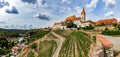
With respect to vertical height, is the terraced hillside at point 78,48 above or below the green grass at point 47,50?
above

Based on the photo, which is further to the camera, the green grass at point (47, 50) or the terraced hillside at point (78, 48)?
the green grass at point (47, 50)

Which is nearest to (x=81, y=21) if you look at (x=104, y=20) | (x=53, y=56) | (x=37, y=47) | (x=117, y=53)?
(x=104, y=20)

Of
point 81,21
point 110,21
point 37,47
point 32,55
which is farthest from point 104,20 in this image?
point 32,55

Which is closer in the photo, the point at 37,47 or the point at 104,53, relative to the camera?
the point at 104,53

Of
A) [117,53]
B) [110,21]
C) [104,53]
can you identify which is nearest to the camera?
[104,53]

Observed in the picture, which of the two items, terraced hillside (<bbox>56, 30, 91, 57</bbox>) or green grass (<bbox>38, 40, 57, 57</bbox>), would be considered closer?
terraced hillside (<bbox>56, 30, 91, 57</bbox>)

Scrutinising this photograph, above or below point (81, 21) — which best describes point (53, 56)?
below

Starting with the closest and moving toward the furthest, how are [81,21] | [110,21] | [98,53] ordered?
1. [98,53]
2. [110,21]
3. [81,21]

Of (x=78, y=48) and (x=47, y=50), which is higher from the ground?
(x=78, y=48)

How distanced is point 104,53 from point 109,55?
700mm

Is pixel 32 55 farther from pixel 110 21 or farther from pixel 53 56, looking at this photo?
pixel 110 21

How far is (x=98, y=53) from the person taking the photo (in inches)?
626

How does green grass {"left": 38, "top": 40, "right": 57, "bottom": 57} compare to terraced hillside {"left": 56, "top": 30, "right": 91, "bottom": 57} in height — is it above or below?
below

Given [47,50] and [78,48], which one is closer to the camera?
[78,48]
